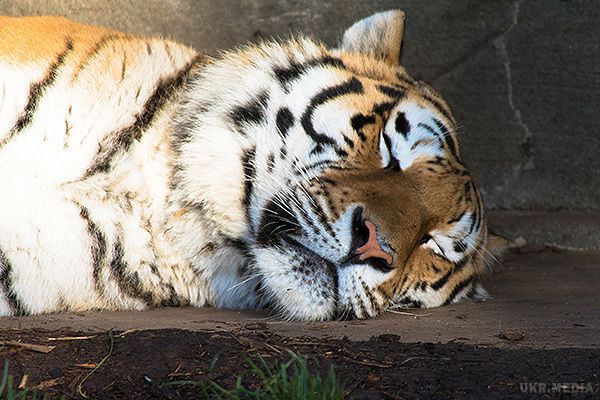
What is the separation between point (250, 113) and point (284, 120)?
0.42ft

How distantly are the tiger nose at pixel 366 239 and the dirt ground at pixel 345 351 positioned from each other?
24 centimetres

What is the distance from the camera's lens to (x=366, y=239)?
3.12 m

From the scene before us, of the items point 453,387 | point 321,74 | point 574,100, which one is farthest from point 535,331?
point 574,100

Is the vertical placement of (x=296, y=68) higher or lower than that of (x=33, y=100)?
higher

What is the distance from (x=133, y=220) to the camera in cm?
348

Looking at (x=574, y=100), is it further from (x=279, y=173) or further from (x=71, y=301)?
(x=71, y=301)

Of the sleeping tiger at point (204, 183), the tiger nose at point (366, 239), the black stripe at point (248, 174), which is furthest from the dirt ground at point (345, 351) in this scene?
the black stripe at point (248, 174)

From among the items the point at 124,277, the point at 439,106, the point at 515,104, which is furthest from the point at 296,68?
the point at 515,104

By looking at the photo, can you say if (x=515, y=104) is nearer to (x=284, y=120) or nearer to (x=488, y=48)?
(x=488, y=48)

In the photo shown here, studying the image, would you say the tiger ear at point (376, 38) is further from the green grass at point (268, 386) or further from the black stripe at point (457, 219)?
the green grass at point (268, 386)

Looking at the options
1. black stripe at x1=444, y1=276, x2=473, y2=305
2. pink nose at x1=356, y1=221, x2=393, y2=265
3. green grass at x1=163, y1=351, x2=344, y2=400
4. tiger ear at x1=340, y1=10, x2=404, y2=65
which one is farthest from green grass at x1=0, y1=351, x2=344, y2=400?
tiger ear at x1=340, y1=10, x2=404, y2=65

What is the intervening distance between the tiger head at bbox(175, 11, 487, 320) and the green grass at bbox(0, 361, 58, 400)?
1043 mm

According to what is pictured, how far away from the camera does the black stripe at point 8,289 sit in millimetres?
3338

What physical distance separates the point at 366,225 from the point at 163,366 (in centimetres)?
86
